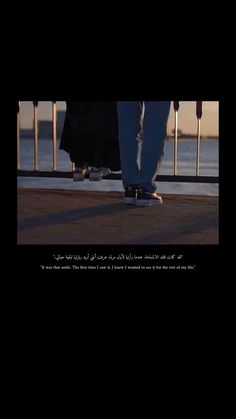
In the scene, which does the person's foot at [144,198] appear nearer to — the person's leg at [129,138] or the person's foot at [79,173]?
the person's leg at [129,138]

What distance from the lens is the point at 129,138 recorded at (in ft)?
9.86

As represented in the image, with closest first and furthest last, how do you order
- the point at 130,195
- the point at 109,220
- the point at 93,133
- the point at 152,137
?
the point at 109,220 → the point at 152,137 → the point at 130,195 → the point at 93,133

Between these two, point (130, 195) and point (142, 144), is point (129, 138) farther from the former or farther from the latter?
point (130, 195)

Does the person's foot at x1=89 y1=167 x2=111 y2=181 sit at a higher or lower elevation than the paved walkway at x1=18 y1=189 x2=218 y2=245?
higher

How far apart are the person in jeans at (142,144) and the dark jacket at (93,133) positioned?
46 centimetres

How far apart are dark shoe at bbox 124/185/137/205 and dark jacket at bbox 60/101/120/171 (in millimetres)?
554

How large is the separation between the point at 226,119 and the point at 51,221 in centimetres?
93

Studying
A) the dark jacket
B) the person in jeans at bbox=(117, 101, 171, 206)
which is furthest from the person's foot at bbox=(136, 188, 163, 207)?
the dark jacket

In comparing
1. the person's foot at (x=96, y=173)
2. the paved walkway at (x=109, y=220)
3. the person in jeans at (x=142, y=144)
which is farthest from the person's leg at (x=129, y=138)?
the person's foot at (x=96, y=173)

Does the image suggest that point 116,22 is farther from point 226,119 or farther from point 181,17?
point 226,119

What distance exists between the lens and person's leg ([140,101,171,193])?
2920mm

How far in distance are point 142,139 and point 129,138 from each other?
76mm

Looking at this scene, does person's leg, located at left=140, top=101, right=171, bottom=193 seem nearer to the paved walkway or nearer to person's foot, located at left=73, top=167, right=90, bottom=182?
the paved walkway

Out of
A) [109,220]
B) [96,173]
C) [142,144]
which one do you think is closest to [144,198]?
[142,144]
